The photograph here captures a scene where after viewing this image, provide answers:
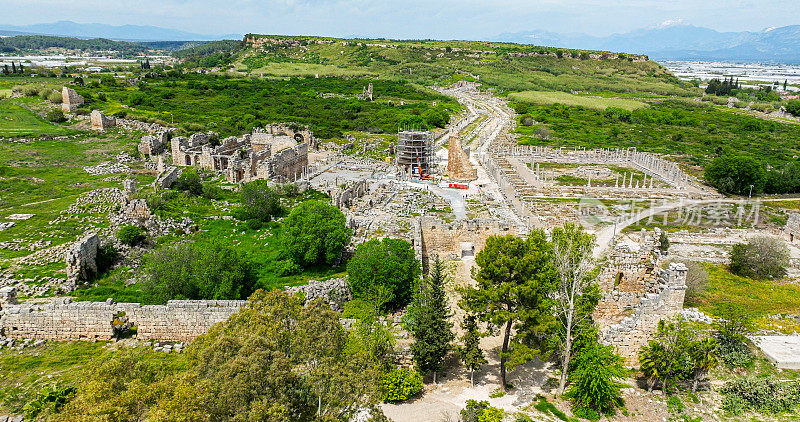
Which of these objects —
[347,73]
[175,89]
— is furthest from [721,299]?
[347,73]

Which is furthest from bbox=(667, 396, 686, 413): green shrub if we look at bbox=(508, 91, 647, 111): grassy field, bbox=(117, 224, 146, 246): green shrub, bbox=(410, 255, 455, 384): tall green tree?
bbox=(508, 91, 647, 111): grassy field

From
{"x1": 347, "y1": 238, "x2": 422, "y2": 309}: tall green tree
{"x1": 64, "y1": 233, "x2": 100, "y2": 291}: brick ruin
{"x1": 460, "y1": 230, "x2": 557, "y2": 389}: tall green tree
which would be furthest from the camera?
{"x1": 64, "y1": 233, "x2": 100, "y2": 291}: brick ruin

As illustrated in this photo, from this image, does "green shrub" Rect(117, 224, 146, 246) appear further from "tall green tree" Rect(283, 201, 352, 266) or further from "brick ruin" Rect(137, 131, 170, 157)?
"brick ruin" Rect(137, 131, 170, 157)

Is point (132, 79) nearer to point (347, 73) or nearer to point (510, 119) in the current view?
point (347, 73)

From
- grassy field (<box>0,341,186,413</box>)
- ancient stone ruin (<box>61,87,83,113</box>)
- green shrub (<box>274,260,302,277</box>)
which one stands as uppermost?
ancient stone ruin (<box>61,87,83,113</box>)

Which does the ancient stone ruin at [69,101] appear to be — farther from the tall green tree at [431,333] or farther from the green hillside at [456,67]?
the green hillside at [456,67]

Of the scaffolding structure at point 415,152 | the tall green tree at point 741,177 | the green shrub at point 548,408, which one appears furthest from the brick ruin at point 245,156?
the tall green tree at point 741,177

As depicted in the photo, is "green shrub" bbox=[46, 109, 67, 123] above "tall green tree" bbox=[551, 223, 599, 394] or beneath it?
above
